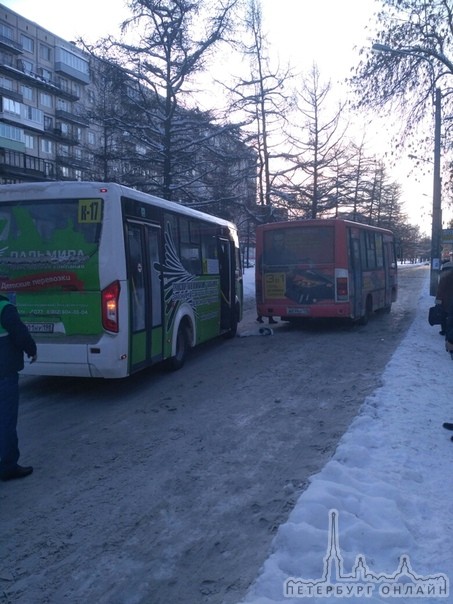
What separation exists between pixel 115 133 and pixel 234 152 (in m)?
4.58

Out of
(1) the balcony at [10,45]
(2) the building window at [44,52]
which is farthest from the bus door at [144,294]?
(2) the building window at [44,52]

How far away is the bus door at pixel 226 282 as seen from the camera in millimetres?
12901

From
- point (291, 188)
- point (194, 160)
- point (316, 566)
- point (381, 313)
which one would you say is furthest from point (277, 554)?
point (291, 188)

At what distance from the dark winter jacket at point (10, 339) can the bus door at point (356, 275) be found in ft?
33.9

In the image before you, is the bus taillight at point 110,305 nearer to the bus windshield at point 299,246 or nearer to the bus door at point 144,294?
the bus door at point 144,294

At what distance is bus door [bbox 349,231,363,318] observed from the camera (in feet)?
47.0

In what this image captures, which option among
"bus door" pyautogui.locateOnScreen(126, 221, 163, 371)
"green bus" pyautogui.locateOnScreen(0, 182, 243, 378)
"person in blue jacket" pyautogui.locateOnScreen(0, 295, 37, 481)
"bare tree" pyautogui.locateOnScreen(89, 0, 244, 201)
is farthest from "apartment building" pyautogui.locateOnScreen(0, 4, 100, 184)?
"person in blue jacket" pyautogui.locateOnScreen(0, 295, 37, 481)

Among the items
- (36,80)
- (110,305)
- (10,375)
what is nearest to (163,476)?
(10,375)

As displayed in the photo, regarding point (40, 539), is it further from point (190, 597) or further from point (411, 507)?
point (411, 507)

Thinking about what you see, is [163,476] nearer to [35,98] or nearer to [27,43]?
[35,98]

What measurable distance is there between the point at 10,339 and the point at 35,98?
56.9 m

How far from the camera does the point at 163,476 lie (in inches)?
204

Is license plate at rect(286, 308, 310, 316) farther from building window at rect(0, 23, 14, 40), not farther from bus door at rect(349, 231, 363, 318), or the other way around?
building window at rect(0, 23, 14, 40)

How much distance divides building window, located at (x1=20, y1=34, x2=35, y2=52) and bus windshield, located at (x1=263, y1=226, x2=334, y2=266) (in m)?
49.4
